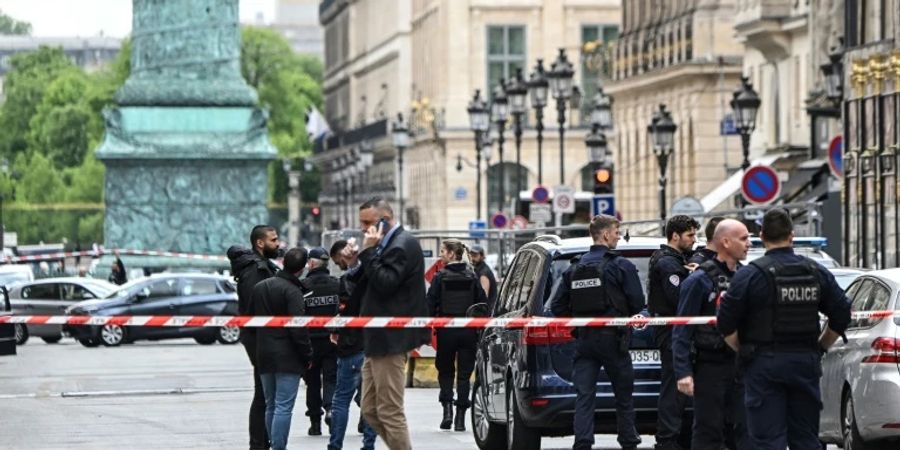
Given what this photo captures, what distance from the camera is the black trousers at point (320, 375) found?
2306 centimetres

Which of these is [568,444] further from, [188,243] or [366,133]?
[366,133]

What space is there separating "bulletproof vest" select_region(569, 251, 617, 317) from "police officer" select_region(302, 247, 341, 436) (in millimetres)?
3586

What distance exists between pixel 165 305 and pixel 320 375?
2414 centimetres

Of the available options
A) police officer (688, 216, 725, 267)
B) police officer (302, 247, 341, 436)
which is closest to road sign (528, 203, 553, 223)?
police officer (302, 247, 341, 436)

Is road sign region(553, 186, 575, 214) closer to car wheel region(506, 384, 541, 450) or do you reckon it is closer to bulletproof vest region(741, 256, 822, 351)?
car wheel region(506, 384, 541, 450)

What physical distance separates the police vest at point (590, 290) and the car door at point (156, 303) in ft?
95.1

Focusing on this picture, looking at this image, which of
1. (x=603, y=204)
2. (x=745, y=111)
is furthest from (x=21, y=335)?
(x=745, y=111)

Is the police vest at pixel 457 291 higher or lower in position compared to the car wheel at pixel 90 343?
higher

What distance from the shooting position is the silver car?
58.9 ft

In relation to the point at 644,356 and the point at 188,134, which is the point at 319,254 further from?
the point at 188,134

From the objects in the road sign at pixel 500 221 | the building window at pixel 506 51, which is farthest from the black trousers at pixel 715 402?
the building window at pixel 506 51

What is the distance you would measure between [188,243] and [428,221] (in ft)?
175

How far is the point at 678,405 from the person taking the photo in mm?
18297

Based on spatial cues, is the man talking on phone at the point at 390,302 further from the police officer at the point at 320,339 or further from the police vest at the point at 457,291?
the police vest at the point at 457,291
